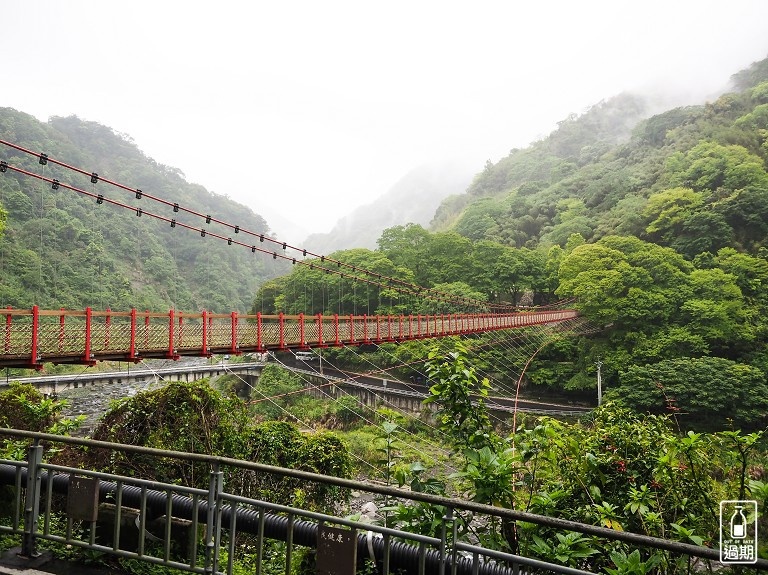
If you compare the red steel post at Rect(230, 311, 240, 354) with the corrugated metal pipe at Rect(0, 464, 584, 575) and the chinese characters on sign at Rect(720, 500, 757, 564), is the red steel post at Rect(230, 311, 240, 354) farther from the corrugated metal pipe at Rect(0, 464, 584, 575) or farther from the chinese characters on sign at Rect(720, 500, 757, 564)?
the chinese characters on sign at Rect(720, 500, 757, 564)

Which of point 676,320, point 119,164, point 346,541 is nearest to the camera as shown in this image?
point 346,541

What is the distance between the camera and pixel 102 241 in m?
30.5

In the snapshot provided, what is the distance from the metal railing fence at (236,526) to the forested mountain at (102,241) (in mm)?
19905

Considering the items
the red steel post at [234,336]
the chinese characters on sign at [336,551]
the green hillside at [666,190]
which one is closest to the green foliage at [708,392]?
the green hillside at [666,190]

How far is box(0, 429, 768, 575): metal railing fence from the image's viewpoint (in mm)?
1306

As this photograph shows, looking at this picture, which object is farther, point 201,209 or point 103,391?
point 201,209

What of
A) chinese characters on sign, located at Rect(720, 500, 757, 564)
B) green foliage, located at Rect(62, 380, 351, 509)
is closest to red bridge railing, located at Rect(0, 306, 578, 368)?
green foliage, located at Rect(62, 380, 351, 509)

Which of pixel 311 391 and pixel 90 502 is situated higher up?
pixel 90 502

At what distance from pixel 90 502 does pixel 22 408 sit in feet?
13.1

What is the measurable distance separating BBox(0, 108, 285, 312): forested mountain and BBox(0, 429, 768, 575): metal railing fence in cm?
1990

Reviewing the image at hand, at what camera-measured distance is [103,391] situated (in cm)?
1848

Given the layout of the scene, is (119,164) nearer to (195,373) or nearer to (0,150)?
(0,150)

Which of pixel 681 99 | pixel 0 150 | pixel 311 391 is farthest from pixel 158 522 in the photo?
pixel 681 99

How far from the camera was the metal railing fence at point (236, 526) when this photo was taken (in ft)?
4.28
